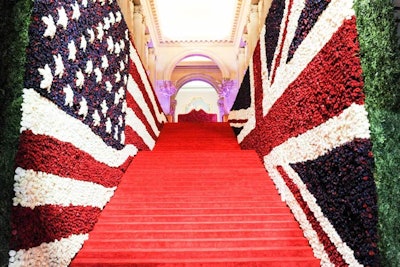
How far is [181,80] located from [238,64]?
384cm

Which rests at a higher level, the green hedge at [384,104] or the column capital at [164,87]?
the column capital at [164,87]

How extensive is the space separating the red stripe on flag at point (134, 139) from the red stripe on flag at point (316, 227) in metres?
2.38

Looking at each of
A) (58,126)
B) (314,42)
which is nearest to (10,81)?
(58,126)

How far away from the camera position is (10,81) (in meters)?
2.31

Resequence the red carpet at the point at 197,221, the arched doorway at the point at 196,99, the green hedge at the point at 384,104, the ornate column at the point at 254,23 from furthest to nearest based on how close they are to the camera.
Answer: the arched doorway at the point at 196,99, the ornate column at the point at 254,23, the red carpet at the point at 197,221, the green hedge at the point at 384,104

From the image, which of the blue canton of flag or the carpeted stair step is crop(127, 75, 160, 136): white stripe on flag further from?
the carpeted stair step

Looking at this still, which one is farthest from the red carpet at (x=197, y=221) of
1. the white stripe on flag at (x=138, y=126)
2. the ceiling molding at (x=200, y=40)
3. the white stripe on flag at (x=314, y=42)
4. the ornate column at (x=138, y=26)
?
the ceiling molding at (x=200, y=40)

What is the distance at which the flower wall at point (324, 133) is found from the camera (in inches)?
93.5

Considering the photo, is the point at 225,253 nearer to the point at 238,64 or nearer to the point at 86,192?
the point at 86,192

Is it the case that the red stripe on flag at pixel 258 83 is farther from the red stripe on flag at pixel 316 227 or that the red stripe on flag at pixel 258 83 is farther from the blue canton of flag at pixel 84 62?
the blue canton of flag at pixel 84 62

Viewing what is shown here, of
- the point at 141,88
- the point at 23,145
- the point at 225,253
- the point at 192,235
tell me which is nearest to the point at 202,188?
the point at 192,235

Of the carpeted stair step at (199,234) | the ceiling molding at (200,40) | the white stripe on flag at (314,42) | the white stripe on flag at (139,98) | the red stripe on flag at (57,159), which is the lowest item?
the carpeted stair step at (199,234)

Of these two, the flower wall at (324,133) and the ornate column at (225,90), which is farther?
the ornate column at (225,90)

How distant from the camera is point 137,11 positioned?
10875 mm
